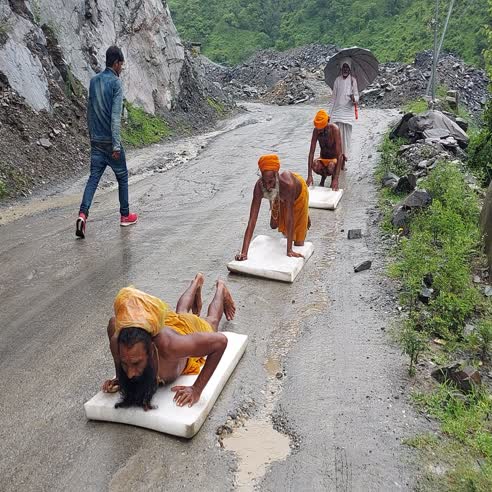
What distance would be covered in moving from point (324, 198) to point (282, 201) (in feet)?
8.08

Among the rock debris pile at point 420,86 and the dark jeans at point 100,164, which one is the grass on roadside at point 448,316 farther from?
the rock debris pile at point 420,86

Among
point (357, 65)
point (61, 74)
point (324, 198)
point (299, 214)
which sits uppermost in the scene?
point (357, 65)

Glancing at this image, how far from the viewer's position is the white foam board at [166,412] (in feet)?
11.2

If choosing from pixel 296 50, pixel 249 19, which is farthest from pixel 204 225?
pixel 249 19

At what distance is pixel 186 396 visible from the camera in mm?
3537

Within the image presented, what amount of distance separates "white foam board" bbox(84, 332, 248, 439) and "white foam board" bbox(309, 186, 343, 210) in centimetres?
487

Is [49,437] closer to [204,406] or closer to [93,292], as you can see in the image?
[204,406]

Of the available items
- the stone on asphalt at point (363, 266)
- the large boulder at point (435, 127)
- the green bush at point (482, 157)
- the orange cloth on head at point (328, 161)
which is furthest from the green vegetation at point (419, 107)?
the stone on asphalt at point (363, 266)

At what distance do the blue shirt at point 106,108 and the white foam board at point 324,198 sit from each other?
2.93 metres

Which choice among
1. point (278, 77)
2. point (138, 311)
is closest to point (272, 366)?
point (138, 311)

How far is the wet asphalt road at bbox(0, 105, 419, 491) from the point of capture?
126 inches

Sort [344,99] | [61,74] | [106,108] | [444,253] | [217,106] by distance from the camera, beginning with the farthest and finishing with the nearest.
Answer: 1. [217,106]
2. [61,74]
3. [344,99]
4. [106,108]
5. [444,253]

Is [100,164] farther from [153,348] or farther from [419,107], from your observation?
[419,107]

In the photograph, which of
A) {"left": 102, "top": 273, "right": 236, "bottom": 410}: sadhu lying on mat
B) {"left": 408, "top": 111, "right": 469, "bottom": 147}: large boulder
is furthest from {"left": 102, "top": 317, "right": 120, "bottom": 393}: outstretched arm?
{"left": 408, "top": 111, "right": 469, "bottom": 147}: large boulder
